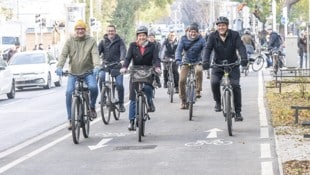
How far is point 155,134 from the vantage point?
14547 millimetres

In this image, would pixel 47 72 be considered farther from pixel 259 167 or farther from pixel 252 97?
pixel 259 167

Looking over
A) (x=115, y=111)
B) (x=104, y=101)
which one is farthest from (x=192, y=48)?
(x=104, y=101)

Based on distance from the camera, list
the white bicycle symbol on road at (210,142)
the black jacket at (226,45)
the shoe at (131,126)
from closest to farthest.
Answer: the white bicycle symbol on road at (210,142), the black jacket at (226,45), the shoe at (131,126)

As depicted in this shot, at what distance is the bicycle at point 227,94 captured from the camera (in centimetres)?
1372

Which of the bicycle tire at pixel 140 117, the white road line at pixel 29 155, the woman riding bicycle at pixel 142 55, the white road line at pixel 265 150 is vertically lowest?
the white road line at pixel 29 155

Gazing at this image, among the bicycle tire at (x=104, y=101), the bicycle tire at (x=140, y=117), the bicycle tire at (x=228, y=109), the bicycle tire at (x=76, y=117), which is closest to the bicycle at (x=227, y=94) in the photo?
the bicycle tire at (x=228, y=109)

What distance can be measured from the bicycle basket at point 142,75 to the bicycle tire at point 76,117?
101cm

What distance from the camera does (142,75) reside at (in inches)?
550

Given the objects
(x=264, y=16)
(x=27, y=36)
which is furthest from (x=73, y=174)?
(x=27, y=36)

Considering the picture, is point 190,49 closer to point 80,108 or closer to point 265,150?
point 80,108

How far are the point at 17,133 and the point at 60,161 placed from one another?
182 inches

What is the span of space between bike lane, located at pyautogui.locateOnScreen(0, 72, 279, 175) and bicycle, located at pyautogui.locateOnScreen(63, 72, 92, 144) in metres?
0.20

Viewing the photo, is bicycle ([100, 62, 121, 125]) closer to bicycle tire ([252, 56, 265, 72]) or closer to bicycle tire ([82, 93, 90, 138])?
bicycle tire ([82, 93, 90, 138])

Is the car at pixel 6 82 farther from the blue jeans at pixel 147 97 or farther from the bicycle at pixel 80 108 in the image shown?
the blue jeans at pixel 147 97
